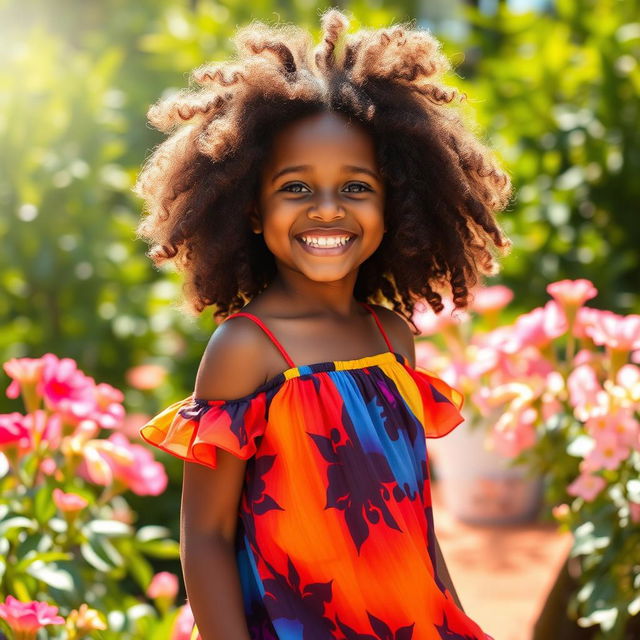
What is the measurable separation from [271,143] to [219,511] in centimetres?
60

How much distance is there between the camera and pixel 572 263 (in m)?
5.05

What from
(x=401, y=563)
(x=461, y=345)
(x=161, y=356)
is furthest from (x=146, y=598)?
(x=401, y=563)

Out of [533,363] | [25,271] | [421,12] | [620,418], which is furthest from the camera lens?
[421,12]

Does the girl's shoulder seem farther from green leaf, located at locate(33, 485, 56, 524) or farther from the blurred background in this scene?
the blurred background

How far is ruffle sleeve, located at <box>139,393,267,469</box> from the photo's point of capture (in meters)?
1.58

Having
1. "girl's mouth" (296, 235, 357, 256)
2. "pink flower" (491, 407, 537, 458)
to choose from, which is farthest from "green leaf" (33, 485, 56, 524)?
"pink flower" (491, 407, 537, 458)

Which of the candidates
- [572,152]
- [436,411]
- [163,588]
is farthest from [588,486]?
[572,152]

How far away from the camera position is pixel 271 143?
1.75 metres

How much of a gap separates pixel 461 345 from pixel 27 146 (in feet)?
6.32

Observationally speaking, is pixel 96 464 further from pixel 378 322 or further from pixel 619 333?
pixel 619 333

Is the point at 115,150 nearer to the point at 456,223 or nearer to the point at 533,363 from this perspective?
the point at 533,363

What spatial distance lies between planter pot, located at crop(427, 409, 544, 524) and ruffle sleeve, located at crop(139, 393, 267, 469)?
2.77m

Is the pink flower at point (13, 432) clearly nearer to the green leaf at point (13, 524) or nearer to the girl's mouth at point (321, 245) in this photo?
the green leaf at point (13, 524)

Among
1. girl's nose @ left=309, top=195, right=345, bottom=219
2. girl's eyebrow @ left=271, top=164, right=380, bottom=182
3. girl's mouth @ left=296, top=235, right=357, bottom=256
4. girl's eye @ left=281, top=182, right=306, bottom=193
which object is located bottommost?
girl's mouth @ left=296, top=235, right=357, bottom=256
